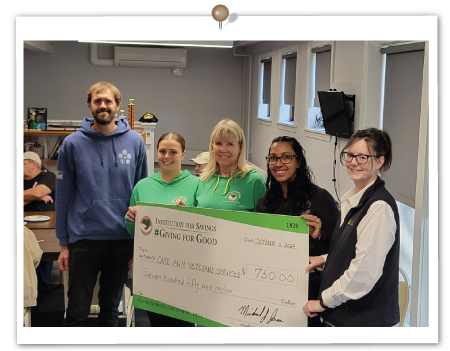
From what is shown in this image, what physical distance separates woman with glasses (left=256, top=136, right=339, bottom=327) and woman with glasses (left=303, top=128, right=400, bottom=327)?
10 centimetres

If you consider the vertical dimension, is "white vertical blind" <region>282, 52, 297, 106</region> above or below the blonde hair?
above

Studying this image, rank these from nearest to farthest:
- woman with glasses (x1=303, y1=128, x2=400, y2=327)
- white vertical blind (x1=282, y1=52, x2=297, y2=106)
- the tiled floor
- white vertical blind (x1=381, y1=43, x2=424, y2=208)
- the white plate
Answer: woman with glasses (x1=303, y1=128, x2=400, y2=327) → white vertical blind (x1=381, y1=43, x2=424, y2=208) → the tiled floor → the white plate → white vertical blind (x1=282, y1=52, x2=297, y2=106)

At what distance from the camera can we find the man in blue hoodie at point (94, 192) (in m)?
2.07

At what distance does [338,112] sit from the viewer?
12.1ft

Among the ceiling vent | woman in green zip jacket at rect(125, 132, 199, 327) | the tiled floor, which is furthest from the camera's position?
the ceiling vent

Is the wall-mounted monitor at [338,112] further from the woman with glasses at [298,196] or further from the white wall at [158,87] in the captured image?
the white wall at [158,87]

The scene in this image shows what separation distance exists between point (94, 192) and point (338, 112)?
2.21m

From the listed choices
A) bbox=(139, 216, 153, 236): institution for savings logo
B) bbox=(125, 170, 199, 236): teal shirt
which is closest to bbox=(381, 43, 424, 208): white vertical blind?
bbox=(125, 170, 199, 236): teal shirt

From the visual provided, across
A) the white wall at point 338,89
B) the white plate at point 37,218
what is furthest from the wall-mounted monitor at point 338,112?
the white plate at point 37,218

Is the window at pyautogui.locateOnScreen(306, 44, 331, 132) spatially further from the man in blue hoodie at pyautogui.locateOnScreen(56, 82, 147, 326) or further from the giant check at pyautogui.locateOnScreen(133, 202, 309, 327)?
the giant check at pyautogui.locateOnScreen(133, 202, 309, 327)

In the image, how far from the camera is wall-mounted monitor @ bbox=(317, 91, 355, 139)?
11.7 ft

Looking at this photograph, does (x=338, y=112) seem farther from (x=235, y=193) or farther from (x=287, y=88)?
(x=235, y=193)
